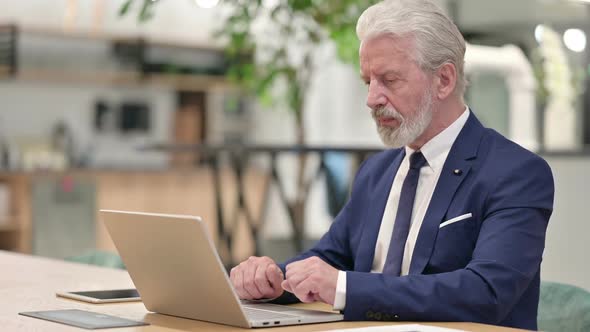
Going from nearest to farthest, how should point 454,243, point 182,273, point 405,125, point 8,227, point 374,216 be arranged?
point 182,273
point 454,243
point 405,125
point 374,216
point 8,227

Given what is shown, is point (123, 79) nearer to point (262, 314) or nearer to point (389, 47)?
point (389, 47)

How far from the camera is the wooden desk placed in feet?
5.73

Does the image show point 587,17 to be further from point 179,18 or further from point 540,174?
point 179,18

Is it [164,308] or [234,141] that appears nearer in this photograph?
[164,308]

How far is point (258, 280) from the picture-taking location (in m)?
2.07

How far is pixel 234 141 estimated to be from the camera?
31.7 ft

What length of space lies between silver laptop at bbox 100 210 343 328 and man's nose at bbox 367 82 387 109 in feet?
1.53

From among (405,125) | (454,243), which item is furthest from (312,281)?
(405,125)

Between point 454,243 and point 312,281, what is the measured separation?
1.19ft

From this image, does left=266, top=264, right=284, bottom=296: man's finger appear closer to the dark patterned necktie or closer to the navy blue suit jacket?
the navy blue suit jacket

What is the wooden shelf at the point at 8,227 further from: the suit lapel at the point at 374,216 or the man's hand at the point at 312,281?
the man's hand at the point at 312,281

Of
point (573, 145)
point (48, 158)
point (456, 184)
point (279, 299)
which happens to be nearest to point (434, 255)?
point (456, 184)

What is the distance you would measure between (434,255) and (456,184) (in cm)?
15

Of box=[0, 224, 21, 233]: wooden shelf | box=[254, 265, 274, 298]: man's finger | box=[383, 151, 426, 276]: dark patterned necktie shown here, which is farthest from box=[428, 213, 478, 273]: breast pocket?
box=[0, 224, 21, 233]: wooden shelf
